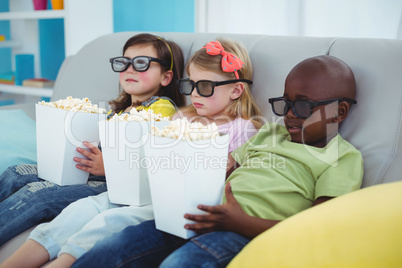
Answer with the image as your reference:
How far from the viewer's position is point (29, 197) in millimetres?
1499

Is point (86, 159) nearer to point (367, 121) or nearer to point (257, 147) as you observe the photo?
point (257, 147)

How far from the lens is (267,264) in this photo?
0.92m

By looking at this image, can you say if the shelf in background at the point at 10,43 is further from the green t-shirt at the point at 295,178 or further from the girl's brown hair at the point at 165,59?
the green t-shirt at the point at 295,178

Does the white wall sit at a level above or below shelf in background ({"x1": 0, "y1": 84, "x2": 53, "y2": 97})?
above

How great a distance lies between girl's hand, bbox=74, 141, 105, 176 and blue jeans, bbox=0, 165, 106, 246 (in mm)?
66

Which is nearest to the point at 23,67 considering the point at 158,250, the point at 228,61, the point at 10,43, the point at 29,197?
the point at 10,43

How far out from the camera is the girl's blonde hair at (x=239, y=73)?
168 centimetres

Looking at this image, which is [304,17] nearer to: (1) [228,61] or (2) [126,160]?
(1) [228,61]

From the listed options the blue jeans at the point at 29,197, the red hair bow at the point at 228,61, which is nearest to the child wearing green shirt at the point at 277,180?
the red hair bow at the point at 228,61

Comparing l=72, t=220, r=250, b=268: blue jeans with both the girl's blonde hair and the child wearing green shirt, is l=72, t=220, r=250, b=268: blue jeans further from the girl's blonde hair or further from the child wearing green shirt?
the girl's blonde hair

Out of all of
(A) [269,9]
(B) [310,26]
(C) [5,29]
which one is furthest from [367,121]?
(C) [5,29]

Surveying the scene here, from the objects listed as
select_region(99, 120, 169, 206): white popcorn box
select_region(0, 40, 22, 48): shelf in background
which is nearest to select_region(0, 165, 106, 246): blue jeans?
select_region(99, 120, 169, 206): white popcorn box

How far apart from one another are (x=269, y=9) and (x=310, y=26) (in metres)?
0.31

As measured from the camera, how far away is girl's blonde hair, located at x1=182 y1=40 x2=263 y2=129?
1677 mm
